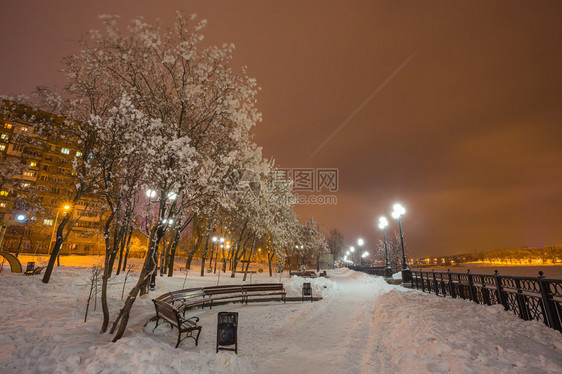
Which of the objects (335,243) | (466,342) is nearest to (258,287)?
(466,342)

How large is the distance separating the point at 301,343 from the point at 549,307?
6.48m

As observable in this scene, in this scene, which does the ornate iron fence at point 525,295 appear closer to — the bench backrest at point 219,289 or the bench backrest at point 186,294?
the bench backrest at point 219,289

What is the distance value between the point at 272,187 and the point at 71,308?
765 inches

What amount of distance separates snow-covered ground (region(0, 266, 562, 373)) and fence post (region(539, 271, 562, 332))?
1.08 ft

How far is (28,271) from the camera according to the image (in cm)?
1642

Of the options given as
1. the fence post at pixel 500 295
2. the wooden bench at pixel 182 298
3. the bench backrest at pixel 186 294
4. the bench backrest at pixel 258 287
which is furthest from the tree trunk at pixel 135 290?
the fence post at pixel 500 295

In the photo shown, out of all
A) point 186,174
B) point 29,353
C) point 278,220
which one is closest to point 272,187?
point 278,220

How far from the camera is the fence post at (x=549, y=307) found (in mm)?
6121

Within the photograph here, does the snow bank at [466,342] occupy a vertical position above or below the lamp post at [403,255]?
below

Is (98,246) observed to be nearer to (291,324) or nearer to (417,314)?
(291,324)

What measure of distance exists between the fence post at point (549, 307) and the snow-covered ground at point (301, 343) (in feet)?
1.08

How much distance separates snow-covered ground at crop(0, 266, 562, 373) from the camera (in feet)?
15.9

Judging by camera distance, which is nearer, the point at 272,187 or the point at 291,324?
the point at 291,324

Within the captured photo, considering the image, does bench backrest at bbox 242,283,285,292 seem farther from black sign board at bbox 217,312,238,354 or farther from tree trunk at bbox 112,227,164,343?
black sign board at bbox 217,312,238,354
